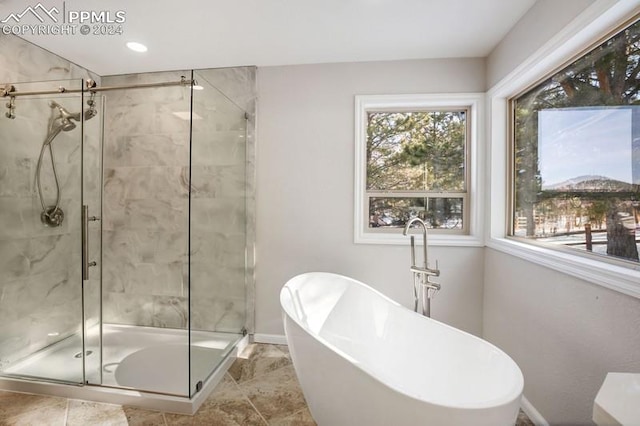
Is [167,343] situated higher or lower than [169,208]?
lower

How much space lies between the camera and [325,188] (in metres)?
2.51

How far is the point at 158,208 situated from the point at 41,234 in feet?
2.60

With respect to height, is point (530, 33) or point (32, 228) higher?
point (530, 33)

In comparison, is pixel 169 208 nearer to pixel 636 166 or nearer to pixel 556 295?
pixel 556 295

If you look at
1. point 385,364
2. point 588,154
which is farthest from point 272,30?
point 385,364

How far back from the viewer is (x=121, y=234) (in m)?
2.66

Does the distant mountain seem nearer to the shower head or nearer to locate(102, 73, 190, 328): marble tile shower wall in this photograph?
locate(102, 73, 190, 328): marble tile shower wall

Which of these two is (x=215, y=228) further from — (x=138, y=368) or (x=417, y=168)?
(x=417, y=168)

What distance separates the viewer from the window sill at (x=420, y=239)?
93.2 inches

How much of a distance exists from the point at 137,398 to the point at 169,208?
1.47 meters

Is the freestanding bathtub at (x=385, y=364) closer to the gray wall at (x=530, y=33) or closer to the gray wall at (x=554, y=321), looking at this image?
the gray wall at (x=554, y=321)

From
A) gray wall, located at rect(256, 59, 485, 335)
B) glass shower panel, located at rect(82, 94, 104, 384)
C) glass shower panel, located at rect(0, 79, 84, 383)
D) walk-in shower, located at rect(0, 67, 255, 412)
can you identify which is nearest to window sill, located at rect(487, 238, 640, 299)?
gray wall, located at rect(256, 59, 485, 335)

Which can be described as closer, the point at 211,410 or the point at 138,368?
the point at 211,410

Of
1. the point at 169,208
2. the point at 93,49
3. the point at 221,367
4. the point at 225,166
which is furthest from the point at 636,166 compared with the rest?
the point at 93,49
